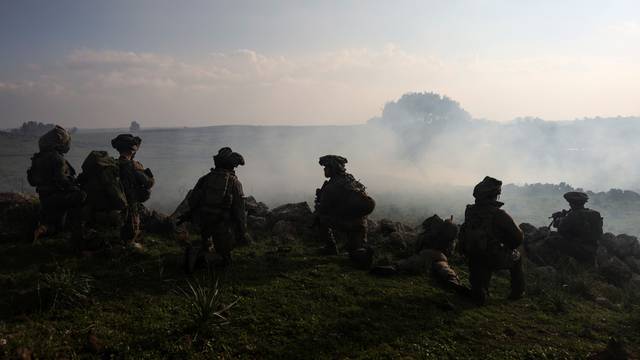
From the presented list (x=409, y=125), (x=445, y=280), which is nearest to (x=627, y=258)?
(x=445, y=280)

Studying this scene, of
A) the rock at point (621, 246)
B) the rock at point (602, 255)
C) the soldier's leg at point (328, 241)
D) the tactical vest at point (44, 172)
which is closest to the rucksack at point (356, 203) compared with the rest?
the soldier's leg at point (328, 241)

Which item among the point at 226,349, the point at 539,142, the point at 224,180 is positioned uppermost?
the point at 539,142

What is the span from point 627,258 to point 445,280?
874 cm

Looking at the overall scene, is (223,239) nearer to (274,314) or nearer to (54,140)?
(274,314)

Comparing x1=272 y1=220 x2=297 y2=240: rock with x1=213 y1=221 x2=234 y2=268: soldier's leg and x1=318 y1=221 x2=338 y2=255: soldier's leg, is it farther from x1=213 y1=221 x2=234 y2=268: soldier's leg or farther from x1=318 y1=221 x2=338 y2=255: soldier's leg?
x1=213 y1=221 x2=234 y2=268: soldier's leg

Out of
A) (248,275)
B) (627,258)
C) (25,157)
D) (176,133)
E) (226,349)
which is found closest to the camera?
(226,349)

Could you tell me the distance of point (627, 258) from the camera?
1263 cm

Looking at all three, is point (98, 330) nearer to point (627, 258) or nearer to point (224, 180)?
point (224, 180)

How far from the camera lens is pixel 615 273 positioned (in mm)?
10578

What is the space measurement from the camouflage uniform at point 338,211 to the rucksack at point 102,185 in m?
4.31

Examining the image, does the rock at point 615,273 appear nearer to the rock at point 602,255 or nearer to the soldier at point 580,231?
the soldier at point 580,231

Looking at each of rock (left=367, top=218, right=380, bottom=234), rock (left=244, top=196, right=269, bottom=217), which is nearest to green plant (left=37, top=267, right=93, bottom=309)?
rock (left=244, top=196, right=269, bottom=217)

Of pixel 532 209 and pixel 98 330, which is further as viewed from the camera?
pixel 532 209

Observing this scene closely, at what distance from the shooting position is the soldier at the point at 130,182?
8.41 meters
